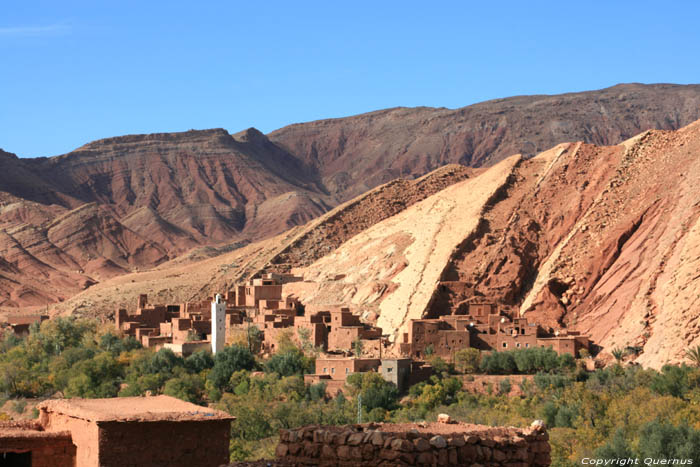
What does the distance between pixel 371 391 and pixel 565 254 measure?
1569 centimetres

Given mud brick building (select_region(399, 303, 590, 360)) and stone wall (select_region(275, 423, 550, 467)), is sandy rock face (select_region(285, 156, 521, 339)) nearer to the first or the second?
mud brick building (select_region(399, 303, 590, 360))

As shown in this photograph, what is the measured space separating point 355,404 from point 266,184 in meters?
131

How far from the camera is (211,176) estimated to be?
17025 cm

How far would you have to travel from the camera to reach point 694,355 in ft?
137

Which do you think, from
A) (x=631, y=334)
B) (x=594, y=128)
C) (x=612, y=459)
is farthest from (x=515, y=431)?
(x=594, y=128)

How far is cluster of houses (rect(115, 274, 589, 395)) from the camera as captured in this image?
142ft

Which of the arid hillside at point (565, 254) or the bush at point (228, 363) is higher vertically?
the arid hillside at point (565, 254)

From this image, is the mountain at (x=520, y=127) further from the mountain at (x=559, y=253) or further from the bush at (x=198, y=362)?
the bush at (x=198, y=362)

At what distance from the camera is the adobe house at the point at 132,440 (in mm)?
10617

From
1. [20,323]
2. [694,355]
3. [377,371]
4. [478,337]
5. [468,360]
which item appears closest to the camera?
[694,355]

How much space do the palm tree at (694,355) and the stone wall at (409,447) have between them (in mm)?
35646

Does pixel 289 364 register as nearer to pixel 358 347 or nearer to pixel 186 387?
pixel 358 347

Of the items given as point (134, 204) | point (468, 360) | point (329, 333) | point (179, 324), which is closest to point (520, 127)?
point (134, 204)

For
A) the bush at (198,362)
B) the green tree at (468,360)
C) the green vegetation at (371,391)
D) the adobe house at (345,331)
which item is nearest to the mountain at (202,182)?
the green vegetation at (371,391)
